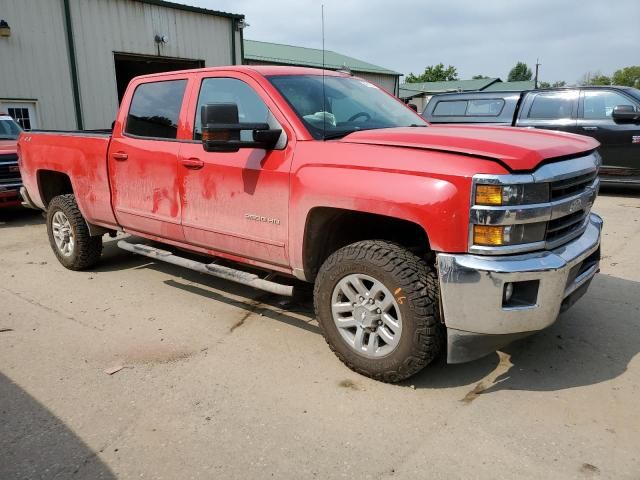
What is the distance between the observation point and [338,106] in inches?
152

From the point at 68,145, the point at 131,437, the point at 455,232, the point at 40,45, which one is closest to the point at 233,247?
the point at 131,437

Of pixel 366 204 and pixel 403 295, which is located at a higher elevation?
pixel 366 204

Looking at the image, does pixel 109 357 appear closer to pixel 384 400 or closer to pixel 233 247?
pixel 233 247

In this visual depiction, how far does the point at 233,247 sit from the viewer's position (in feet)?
12.6

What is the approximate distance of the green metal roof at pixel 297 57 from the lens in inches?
1057

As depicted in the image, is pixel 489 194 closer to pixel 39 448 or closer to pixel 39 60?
pixel 39 448

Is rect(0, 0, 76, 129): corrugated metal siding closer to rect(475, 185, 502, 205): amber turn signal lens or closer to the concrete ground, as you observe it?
the concrete ground

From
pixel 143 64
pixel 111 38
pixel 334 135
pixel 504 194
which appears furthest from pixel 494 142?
pixel 143 64

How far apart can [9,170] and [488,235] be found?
8.18m

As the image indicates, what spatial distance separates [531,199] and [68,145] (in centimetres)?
444

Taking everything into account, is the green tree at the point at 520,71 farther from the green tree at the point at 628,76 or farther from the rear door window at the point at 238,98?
the rear door window at the point at 238,98

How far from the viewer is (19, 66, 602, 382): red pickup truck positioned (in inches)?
105

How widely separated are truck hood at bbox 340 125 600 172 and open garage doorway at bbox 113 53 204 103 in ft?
45.6

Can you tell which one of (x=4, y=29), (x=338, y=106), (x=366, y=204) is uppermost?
(x=4, y=29)
